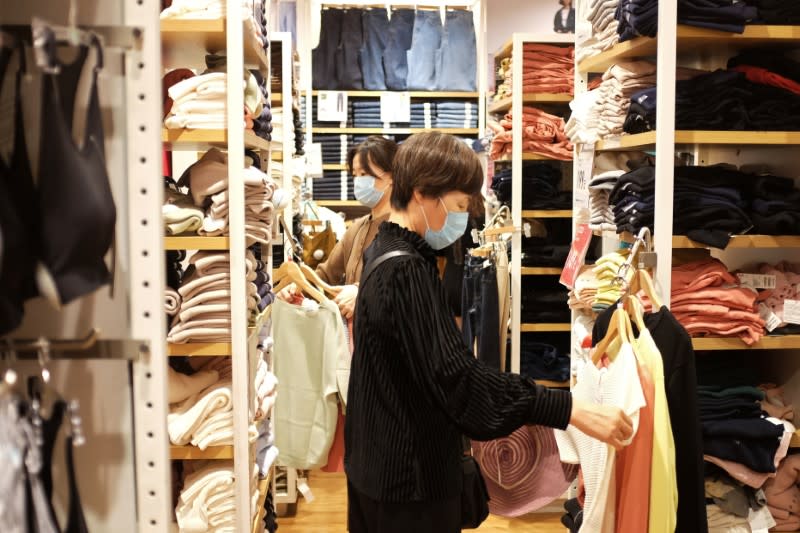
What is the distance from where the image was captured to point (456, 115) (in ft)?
23.3

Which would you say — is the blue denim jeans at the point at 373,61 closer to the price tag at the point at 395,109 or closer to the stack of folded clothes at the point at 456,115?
the price tag at the point at 395,109

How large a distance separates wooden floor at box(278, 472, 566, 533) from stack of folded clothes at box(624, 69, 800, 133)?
2.50m

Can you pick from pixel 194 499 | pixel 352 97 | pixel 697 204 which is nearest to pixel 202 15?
pixel 194 499

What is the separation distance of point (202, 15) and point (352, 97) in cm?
486

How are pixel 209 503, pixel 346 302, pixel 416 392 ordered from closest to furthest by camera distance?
1. pixel 416 392
2. pixel 209 503
3. pixel 346 302

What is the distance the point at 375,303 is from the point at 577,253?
1.72 meters

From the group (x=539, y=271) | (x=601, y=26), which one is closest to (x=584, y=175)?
(x=601, y=26)

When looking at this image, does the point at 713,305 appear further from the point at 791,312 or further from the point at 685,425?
the point at 685,425

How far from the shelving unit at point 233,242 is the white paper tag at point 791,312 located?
1.77 metres

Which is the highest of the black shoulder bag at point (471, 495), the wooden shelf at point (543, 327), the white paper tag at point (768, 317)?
the white paper tag at point (768, 317)

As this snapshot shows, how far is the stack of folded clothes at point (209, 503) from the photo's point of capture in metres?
2.52

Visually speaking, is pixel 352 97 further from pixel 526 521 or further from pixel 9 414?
pixel 9 414

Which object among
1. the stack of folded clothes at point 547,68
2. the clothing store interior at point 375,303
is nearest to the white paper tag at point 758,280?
the clothing store interior at point 375,303

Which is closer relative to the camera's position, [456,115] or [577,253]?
[577,253]
